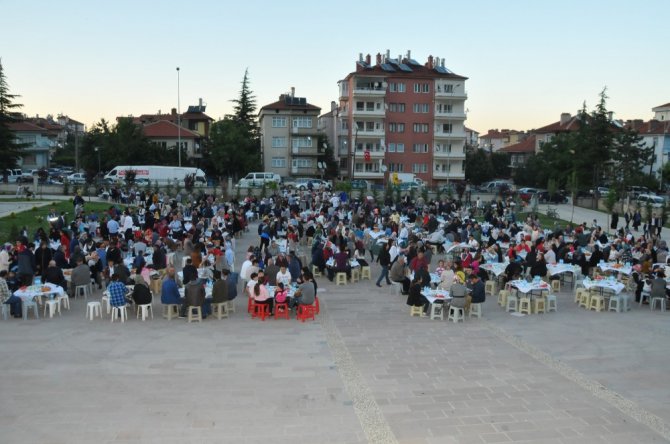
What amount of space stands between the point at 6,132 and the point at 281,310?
53.1m

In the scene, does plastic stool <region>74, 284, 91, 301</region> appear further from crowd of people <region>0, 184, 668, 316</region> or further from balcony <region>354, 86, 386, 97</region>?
balcony <region>354, 86, 386, 97</region>

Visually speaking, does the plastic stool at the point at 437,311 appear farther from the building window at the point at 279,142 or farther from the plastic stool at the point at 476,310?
the building window at the point at 279,142

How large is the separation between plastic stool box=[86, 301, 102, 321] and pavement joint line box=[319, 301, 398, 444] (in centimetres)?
535

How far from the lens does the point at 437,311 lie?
14734mm

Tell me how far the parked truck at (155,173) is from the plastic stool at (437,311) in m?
38.3

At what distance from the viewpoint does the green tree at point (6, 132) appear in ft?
185

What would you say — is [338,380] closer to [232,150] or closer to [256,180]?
[256,180]

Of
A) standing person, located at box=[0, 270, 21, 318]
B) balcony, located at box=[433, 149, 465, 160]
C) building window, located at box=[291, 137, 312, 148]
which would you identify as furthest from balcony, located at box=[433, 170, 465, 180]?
standing person, located at box=[0, 270, 21, 318]

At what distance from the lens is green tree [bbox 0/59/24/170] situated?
2226 inches

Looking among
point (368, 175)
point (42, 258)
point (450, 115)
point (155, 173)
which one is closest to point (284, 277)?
point (42, 258)

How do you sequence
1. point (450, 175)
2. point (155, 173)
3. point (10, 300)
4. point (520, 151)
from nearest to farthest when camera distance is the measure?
point (10, 300) → point (155, 173) → point (450, 175) → point (520, 151)

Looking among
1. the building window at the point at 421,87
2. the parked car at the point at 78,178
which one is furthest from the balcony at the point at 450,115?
the parked car at the point at 78,178

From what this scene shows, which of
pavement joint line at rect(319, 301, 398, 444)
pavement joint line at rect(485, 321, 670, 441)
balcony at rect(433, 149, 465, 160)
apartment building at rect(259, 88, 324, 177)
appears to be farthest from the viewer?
balcony at rect(433, 149, 465, 160)

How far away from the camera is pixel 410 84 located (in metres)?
63.2
